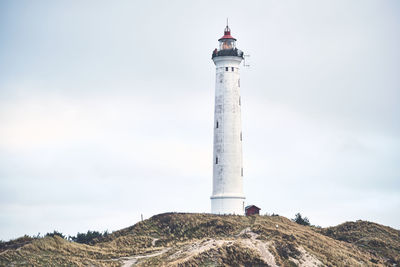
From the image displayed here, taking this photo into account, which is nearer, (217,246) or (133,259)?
(217,246)

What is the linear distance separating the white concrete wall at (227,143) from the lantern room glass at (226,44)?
186cm

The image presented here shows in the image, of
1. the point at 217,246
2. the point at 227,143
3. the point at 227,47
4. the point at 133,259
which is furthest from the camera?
the point at 227,47

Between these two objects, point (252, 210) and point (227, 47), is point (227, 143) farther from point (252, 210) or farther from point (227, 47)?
point (227, 47)

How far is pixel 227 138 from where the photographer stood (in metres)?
71.2

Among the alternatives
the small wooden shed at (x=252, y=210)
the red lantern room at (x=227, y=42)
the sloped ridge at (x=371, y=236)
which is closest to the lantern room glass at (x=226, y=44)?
the red lantern room at (x=227, y=42)

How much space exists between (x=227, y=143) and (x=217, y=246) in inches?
830

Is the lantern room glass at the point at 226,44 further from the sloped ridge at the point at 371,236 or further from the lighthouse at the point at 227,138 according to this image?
the sloped ridge at the point at 371,236

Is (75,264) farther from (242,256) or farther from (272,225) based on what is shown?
(272,225)

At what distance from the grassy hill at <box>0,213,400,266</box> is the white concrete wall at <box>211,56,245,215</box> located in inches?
118

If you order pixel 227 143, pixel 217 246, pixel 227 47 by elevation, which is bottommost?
pixel 217 246

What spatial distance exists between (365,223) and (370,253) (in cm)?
1196

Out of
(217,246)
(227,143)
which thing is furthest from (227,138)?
(217,246)

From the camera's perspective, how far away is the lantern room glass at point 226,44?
2923 inches

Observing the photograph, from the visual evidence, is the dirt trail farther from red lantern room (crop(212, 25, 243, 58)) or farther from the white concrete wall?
red lantern room (crop(212, 25, 243, 58))
